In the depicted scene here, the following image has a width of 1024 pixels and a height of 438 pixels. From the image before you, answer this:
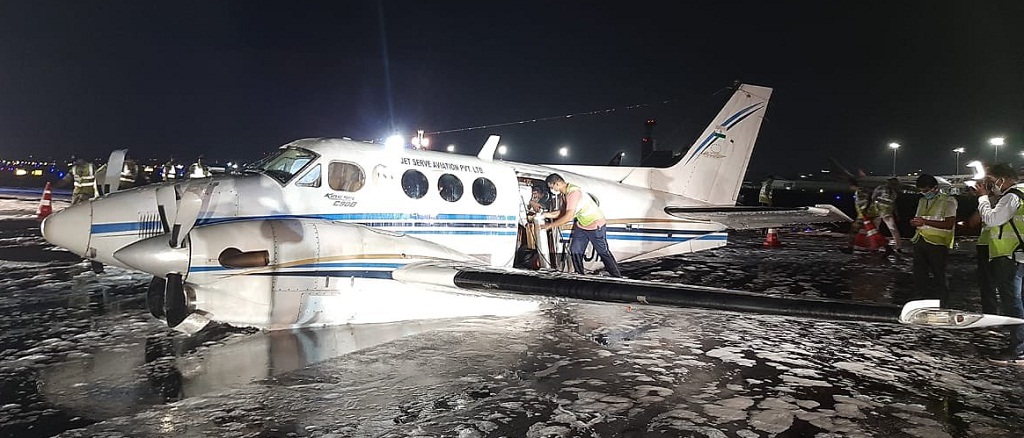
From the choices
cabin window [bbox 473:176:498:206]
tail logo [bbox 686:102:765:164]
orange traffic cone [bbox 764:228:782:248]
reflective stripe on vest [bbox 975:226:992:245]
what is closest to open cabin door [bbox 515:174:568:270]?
cabin window [bbox 473:176:498:206]

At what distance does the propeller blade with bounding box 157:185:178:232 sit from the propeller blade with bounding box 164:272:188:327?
1.02 metres

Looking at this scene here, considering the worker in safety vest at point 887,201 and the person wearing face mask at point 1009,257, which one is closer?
the person wearing face mask at point 1009,257

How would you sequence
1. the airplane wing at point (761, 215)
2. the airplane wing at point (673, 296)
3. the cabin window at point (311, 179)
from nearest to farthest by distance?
the airplane wing at point (673, 296), the cabin window at point (311, 179), the airplane wing at point (761, 215)

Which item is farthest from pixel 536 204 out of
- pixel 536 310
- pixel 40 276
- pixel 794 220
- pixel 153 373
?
pixel 40 276

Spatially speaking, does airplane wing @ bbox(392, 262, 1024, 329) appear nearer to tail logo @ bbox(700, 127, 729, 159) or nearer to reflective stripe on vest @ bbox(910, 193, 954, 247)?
reflective stripe on vest @ bbox(910, 193, 954, 247)

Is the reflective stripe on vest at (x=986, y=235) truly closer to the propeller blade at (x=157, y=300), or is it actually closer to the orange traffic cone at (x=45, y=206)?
the propeller blade at (x=157, y=300)

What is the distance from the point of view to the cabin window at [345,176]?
759cm

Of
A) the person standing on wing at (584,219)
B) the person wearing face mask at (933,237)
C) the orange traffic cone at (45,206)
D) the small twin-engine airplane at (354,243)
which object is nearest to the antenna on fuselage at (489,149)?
the small twin-engine airplane at (354,243)

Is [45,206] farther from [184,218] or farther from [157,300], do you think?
[184,218]

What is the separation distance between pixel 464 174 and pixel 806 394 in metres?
5.33

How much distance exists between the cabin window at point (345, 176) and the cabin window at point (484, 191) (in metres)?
1.74

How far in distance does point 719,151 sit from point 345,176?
24.6 ft

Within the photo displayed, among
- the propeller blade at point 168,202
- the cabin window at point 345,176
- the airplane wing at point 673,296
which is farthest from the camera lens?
the cabin window at point 345,176

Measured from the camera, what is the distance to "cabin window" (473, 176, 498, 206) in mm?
8852
